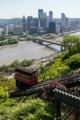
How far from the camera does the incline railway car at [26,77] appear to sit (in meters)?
27.3

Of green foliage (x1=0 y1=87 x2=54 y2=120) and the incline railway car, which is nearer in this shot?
green foliage (x1=0 y1=87 x2=54 y2=120)

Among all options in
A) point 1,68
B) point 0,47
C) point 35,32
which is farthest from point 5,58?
point 35,32

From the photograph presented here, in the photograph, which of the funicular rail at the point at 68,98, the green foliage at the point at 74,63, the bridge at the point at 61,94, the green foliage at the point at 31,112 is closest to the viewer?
the funicular rail at the point at 68,98

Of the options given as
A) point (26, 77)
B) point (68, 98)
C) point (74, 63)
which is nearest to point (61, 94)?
point (68, 98)

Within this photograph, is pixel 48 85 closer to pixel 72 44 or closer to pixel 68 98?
pixel 68 98

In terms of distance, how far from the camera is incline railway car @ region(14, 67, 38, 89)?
27253 mm

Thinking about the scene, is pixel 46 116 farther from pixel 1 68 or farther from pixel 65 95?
pixel 1 68

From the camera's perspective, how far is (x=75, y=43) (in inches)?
1984

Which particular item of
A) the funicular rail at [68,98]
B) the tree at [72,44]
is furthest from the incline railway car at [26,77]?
the tree at [72,44]

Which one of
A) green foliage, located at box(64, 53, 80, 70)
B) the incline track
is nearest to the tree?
green foliage, located at box(64, 53, 80, 70)

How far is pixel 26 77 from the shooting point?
90.7 feet

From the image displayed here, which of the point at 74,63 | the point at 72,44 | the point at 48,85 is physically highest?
the point at 48,85

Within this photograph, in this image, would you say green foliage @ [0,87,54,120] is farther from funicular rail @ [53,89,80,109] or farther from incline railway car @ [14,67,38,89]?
incline railway car @ [14,67,38,89]

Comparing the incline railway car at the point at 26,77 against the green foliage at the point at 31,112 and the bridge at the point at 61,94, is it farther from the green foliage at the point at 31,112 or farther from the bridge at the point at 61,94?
the green foliage at the point at 31,112
